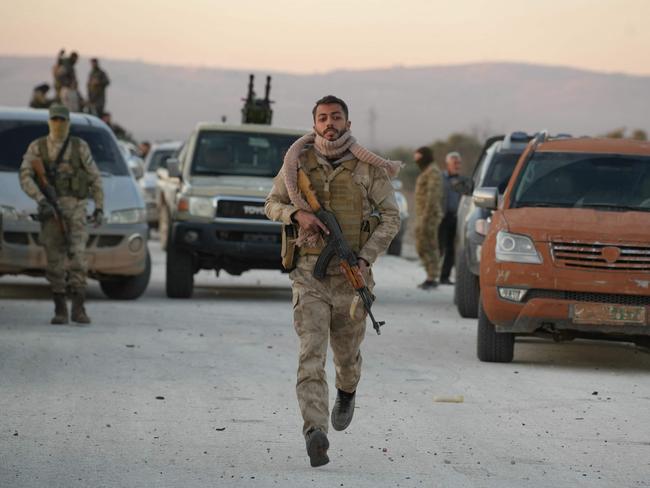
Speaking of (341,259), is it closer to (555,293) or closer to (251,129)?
(555,293)

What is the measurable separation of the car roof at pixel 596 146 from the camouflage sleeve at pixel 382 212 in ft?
18.0

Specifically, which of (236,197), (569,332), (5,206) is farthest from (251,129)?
(569,332)

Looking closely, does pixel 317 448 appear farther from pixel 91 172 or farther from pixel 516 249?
pixel 91 172

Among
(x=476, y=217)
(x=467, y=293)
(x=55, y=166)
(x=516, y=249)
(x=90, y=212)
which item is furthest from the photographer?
(x=90, y=212)

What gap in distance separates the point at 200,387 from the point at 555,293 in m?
2.83

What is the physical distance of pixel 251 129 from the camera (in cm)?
1920

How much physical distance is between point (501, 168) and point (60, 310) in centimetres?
501

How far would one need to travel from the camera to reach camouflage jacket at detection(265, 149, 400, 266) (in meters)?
8.21

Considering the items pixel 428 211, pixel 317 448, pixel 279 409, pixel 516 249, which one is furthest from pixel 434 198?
pixel 317 448

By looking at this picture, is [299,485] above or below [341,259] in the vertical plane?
below

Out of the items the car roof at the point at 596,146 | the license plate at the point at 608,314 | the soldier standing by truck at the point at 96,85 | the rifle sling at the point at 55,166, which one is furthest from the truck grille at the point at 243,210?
the soldier standing by truck at the point at 96,85

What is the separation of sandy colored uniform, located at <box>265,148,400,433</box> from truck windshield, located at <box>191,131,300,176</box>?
34.8 ft

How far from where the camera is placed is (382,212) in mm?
8281

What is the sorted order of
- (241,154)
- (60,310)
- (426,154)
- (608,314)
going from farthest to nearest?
(426,154) < (241,154) < (60,310) < (608,314)
